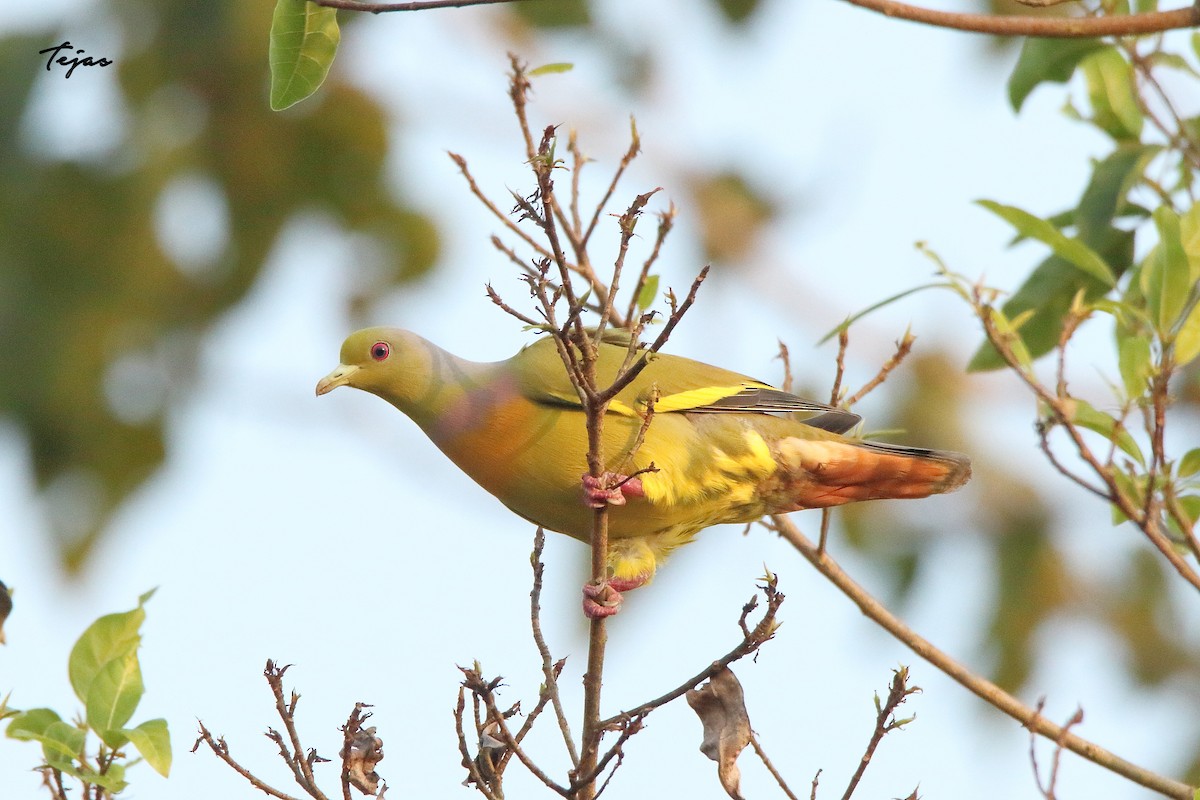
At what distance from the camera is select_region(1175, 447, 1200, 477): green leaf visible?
10.2 ft

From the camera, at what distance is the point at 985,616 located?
30.7 ft

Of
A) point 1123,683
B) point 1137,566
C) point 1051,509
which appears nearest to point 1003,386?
point 1051,509

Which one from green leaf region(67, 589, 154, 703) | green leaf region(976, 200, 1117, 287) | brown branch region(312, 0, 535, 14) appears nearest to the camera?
brown branch region(312, 0, 535, 14)

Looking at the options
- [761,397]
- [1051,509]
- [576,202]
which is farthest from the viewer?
[1051,509]

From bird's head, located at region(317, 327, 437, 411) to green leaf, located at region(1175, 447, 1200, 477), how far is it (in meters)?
2.12

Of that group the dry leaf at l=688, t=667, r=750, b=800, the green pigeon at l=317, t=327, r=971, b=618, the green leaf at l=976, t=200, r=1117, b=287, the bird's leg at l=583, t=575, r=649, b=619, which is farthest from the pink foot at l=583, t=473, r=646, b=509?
the green leaf at l=976, t=200, r=1117, b=287

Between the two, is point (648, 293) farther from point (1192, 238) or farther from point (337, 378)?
point (1192, 238)

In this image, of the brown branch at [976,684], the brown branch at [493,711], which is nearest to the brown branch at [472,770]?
the brown branch at [493,711]

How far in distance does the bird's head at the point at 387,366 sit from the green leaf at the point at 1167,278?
2.05m

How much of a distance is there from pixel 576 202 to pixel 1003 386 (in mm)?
7138

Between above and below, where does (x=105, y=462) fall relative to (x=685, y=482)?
above

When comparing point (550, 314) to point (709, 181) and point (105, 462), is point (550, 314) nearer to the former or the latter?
point (105, 462)

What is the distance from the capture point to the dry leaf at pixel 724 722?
9.75 ft

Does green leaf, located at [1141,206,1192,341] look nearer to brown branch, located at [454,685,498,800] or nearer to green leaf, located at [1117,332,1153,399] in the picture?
green leaf, located at [1117,332,1153,399]
